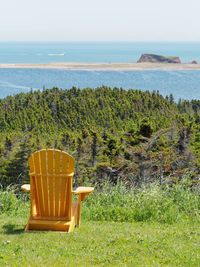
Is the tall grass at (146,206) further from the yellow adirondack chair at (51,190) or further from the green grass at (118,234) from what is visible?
the yellow adirondack chair at (51,190)

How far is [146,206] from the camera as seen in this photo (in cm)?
548

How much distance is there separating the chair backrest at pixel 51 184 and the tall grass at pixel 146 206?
0.87 metres

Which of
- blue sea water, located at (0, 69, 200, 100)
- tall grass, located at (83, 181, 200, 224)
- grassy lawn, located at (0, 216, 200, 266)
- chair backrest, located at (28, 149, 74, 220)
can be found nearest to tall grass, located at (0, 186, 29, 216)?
grassy lawn, located at (0, 216, 200, 266)

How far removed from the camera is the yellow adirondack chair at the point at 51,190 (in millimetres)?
Result: 4523

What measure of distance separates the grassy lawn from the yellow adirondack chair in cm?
17

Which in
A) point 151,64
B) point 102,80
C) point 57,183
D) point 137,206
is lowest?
point 102,80

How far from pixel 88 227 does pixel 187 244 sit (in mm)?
1368

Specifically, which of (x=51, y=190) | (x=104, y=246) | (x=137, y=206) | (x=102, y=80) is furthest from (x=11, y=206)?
(x=102, y=80)

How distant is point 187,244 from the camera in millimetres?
4078

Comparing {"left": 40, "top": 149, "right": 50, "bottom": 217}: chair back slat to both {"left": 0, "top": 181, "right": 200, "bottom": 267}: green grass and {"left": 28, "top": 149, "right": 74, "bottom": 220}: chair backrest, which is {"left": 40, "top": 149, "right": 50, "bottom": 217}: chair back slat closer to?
{"left": 28, "top": 149, "right": 74, "bottom": 220}: chair backrest

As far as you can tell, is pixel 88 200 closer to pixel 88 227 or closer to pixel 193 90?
pixel 88 227

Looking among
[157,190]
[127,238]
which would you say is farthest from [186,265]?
[157,190]

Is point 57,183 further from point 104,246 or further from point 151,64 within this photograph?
point 151,64

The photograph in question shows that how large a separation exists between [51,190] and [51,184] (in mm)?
88
